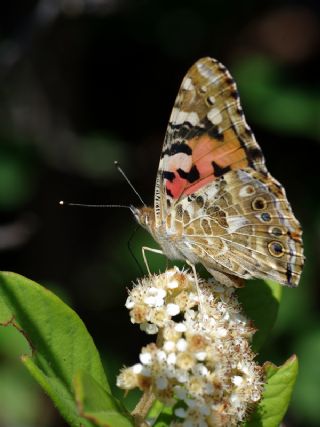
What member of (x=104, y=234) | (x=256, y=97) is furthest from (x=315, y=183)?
(x=104, y=234)

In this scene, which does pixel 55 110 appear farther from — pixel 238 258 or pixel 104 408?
pixel 104 408

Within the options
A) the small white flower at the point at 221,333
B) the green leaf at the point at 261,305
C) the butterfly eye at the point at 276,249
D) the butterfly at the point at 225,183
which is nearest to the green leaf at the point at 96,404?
the small white flower at the point at 221,333

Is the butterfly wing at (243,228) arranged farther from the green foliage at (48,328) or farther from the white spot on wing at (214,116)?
the green foliage at (48,328)

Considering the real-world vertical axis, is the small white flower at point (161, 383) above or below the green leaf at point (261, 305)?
above

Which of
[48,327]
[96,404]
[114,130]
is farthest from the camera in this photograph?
[114,130]

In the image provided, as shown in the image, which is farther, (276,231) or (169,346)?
(276,231)

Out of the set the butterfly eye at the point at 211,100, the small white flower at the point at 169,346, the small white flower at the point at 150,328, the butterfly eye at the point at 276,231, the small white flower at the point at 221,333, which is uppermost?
the butterfly eye at the point at 211,100

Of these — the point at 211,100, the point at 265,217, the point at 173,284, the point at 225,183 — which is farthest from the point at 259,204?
the point at 173,284

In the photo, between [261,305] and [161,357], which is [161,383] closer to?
[161,357]
